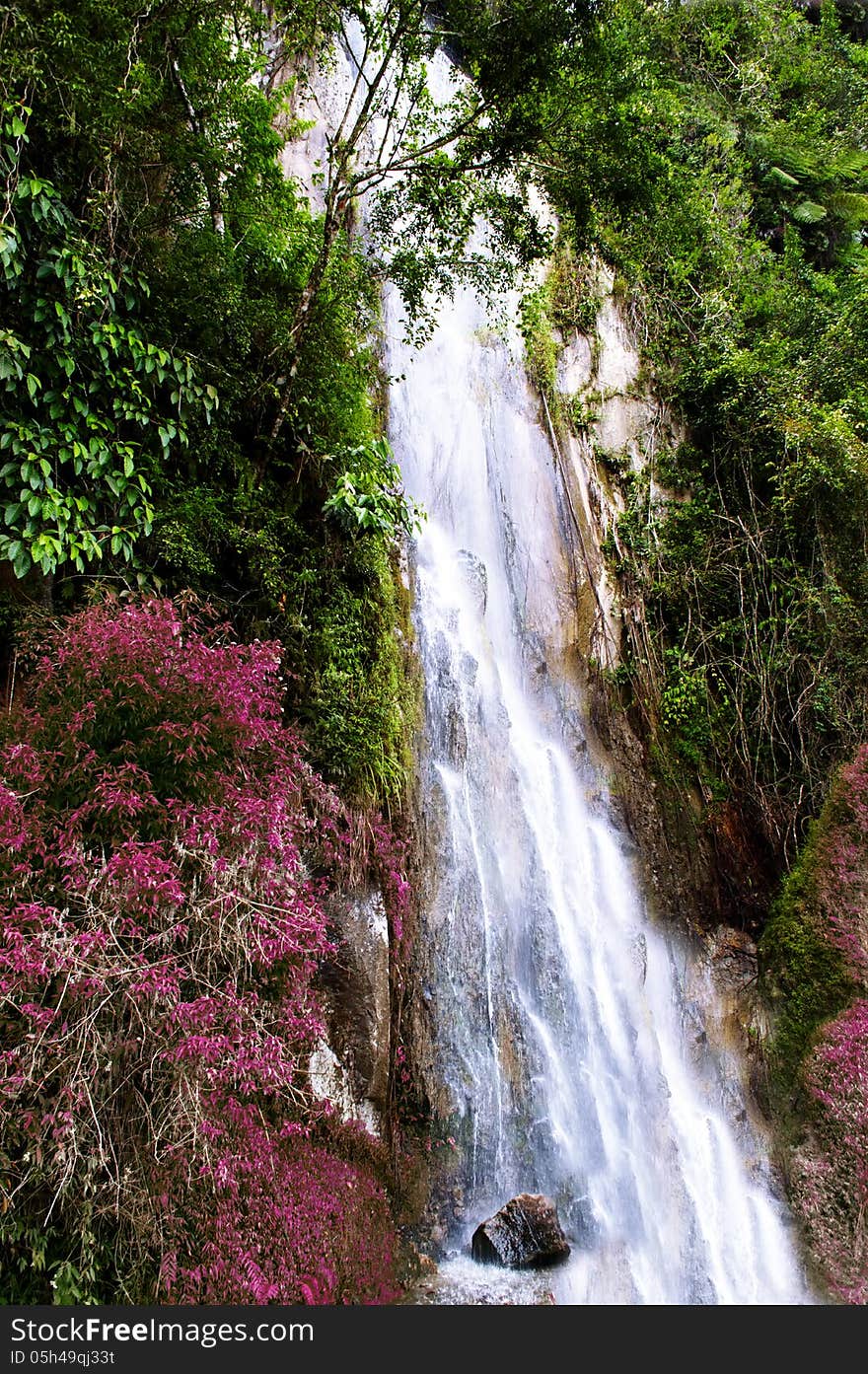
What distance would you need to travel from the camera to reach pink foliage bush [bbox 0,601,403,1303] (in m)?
3.16

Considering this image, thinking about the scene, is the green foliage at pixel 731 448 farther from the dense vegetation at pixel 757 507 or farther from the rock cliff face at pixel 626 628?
the rock cliff face at pixel 626 628

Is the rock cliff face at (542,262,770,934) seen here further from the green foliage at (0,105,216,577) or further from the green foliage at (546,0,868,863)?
the green foliage at (0,105,216,577)

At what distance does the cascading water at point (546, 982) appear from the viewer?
5438 millimetres

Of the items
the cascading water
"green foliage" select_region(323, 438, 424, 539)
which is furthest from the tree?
the cascading water

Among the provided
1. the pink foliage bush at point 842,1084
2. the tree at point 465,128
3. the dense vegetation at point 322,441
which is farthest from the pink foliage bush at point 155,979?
the pink foliage bush at point 842,1084

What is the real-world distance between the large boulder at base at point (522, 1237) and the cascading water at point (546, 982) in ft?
0.32

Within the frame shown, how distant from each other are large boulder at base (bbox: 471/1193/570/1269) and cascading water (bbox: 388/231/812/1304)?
10 cm

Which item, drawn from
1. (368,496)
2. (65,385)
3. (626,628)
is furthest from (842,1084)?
(65,385)

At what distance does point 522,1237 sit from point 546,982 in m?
1.72

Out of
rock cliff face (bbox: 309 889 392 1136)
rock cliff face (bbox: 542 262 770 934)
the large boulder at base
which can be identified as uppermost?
rock cliff face (bbox: 542 262 770 934)

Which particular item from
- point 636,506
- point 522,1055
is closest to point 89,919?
point 522,1055

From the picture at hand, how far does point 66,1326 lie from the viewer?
3.07 meters

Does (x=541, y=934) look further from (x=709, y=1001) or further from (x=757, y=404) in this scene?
(x=757, y=404)

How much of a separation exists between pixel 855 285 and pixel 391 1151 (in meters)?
12.1
